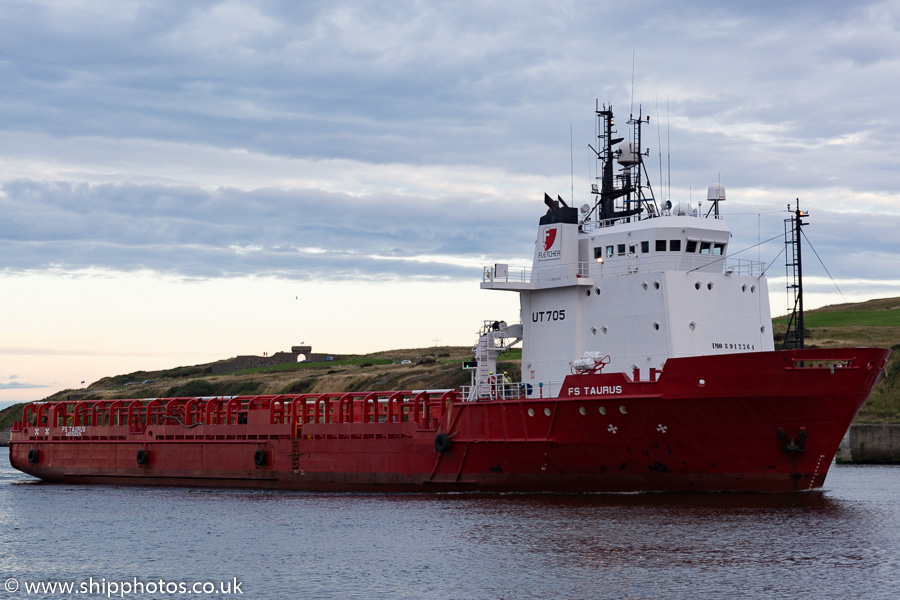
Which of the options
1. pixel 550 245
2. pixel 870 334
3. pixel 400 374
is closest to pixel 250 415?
pixel 550 245

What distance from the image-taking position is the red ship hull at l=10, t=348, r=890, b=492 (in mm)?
26625

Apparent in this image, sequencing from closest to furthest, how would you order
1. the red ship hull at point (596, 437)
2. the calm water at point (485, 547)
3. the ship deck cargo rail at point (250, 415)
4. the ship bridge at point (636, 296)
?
the calm water at point (485, 547), the red ship hull at point (596, 437), the ship bridge at point (636, 296), the ship deck cargo rail at point (250, 415)

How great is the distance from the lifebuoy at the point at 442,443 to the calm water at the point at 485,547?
1.46 metres

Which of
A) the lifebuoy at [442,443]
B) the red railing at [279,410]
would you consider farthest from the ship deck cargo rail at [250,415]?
the lifebuoy at [442,443]

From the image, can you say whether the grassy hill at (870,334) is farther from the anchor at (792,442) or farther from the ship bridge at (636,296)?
the anchor at (792,442)

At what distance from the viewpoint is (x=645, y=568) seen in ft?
68.2

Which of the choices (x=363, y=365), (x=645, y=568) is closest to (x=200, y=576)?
(x=645, y=568)

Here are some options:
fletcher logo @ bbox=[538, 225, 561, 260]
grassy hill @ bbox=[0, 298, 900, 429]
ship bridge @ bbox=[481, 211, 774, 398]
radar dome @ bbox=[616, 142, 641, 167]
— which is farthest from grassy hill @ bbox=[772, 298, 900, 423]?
fletcher logo @ bbox=[538, 225, 561, 260]

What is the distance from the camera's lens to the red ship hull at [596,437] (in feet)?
87.4

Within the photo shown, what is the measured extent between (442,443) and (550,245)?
283 inches

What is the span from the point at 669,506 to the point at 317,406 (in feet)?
47.7

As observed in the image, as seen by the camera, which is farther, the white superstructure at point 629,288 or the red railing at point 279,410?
the red railing at point 279,410

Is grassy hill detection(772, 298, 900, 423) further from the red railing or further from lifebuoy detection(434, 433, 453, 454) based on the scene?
the red railing

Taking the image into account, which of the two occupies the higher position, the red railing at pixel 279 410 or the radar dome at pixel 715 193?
the radar dome at pixel 715 193
